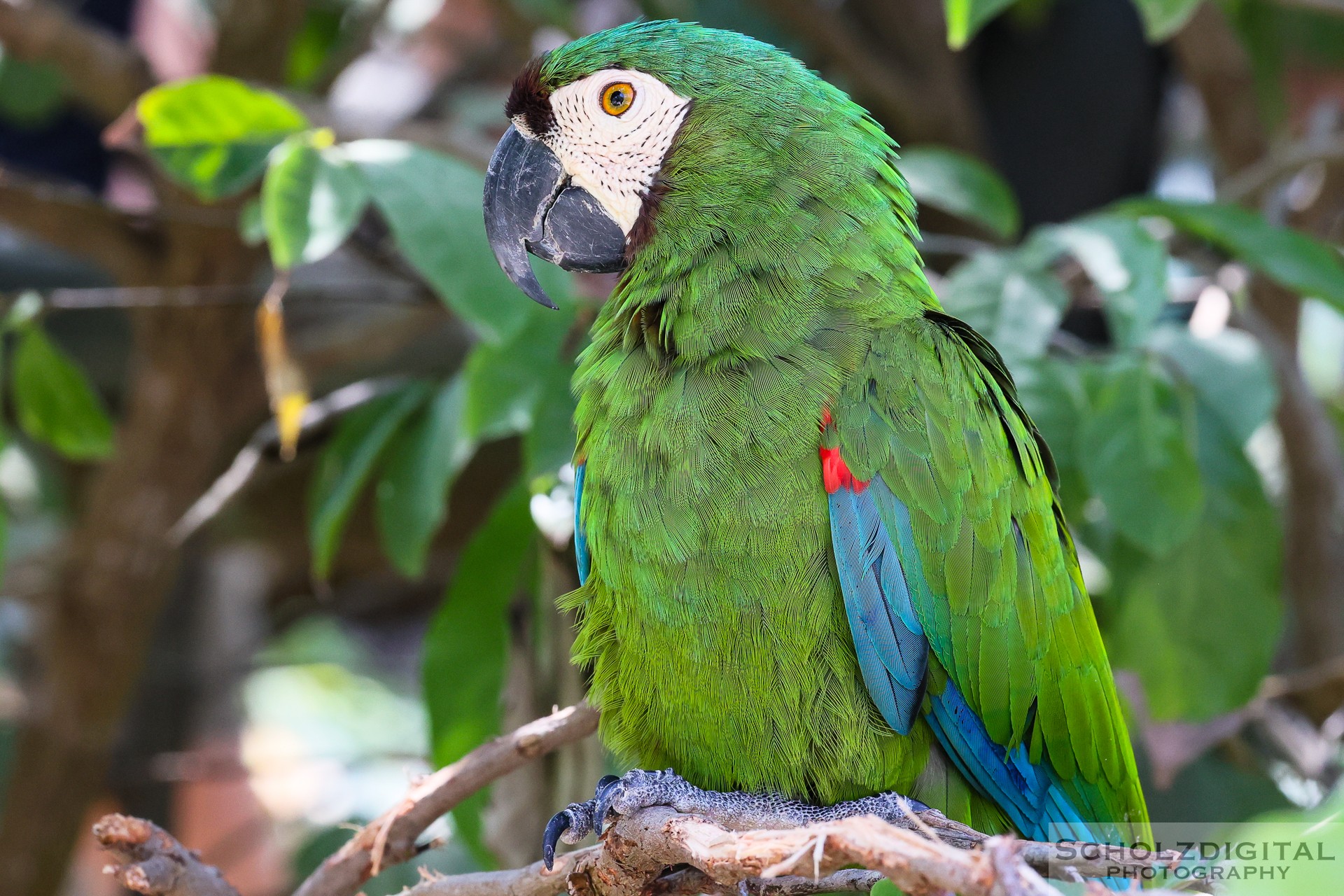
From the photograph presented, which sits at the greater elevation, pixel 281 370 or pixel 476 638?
pixel 281 370

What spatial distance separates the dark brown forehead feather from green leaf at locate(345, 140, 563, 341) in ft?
0.47

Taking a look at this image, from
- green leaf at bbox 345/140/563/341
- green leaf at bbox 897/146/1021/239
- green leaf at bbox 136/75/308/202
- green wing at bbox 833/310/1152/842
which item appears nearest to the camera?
green wing at bbox 833/310/1152/842

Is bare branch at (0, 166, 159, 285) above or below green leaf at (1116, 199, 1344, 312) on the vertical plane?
above

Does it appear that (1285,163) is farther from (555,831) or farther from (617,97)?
(555,831)

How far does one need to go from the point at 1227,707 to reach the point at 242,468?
1384mm

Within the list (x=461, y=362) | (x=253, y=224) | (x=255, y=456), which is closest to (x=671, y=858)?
(x=253, y=224)

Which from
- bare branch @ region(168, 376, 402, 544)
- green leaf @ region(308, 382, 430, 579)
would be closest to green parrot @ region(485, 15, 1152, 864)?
green leaf @ region(308, 382, 430, 579)

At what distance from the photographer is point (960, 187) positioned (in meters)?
Result: 1.68

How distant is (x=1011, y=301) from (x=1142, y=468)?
9.7 inches

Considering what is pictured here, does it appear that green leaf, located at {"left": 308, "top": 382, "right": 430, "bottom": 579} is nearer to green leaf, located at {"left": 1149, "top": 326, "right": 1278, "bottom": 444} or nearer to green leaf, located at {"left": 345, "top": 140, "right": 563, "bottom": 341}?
green leaf, located at {"left": 345, "top": 140, "right": 563, "bottom": 341}

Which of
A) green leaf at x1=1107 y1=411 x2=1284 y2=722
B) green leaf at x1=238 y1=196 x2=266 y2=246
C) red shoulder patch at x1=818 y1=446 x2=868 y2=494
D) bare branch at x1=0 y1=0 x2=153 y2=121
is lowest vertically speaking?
green leaf at x1=1107 y1=411 x2=1284 y2=722

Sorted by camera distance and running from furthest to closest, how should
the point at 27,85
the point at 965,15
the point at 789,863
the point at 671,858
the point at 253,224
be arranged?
1. the point at 27,85
2. the point at 253,224
3. the point at 965,15
4. the point at 671,858
5. the point at 789,863

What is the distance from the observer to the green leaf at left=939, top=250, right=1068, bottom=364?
53.1 inches

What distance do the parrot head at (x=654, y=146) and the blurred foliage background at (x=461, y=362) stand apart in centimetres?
12
